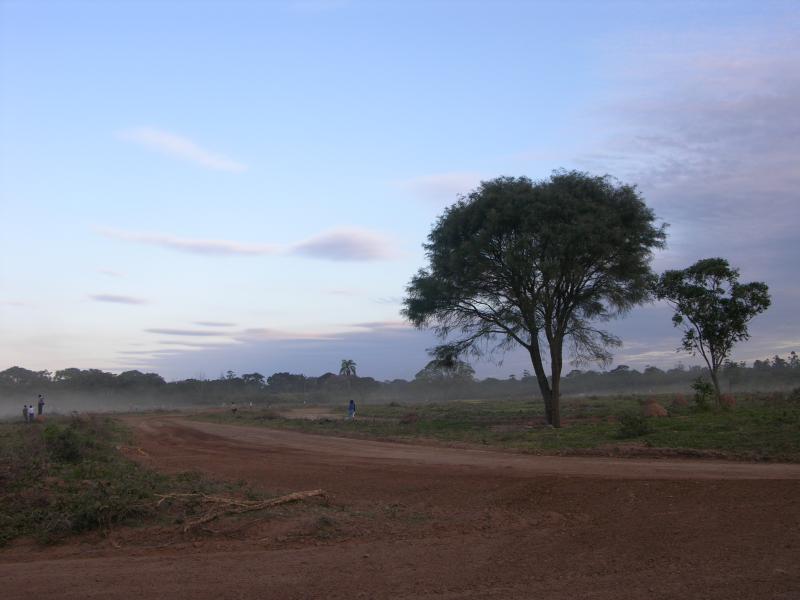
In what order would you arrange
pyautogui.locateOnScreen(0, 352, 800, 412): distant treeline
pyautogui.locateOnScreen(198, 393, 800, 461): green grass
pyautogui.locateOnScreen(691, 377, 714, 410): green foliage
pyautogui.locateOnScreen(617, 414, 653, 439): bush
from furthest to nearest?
pyautogui.locateOnScreen(0, 352, 800, 412): distant treeline
pyautogui.locateOnScreen(691, 377, 714, 410): green foliage
pyautogui.locateOnScreen(617, 414, 653, 439): bush
pyautogui.locateOnScreen(198, 393, 800, 461): green grass

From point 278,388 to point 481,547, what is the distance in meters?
140

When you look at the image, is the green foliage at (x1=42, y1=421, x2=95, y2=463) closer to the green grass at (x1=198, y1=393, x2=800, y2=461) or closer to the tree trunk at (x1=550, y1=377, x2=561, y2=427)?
the green grass at (x1=198, y1=393, x2=800, y2=461)

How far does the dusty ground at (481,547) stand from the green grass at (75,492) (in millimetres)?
496

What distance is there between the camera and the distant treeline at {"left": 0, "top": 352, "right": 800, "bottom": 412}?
108500 mm

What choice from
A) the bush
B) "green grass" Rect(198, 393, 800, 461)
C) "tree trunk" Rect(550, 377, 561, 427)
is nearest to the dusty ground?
"green grass" Rect(198, 393, 800, 461)

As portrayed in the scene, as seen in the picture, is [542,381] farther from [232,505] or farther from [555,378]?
[232,505]

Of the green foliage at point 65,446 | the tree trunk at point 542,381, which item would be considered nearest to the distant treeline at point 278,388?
the tree trunk at point 542,381

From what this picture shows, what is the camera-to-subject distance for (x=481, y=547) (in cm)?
819

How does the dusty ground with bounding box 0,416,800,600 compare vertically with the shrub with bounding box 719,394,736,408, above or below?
below

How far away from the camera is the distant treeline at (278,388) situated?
10850 centimetres

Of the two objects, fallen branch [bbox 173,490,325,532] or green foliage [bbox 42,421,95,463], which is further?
green foliage [bbox 42,421,95,463]

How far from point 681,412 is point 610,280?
258 inches

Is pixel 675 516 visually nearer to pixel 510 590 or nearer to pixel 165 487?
pixel 510 590

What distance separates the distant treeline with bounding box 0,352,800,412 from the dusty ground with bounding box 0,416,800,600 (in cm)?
8333
